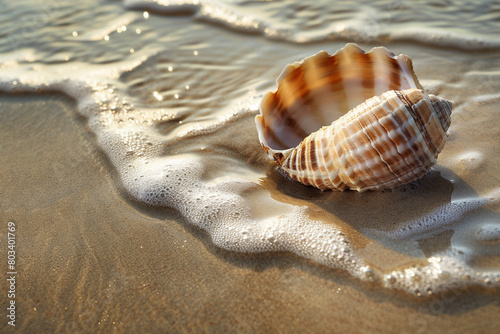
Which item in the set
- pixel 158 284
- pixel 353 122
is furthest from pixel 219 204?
pixel 353 122

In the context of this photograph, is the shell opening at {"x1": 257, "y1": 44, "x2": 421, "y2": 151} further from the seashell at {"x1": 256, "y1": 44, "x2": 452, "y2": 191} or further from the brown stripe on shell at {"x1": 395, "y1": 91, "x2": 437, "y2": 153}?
the brown stripe on shell at {"x1": 395, "y1": 91, "x2": 437, "y2": 153}

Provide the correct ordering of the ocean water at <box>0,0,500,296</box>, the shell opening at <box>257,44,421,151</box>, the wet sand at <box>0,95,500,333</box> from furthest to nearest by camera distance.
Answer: the shell opening at <box>257,44,421,151</box>, the ocean water at <box>0,0,500,296</box>, the wet sand at <box>0,95,500,333</box>

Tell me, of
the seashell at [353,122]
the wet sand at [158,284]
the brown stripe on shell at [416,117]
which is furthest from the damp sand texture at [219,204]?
the brown stripe on shell at [416,117]

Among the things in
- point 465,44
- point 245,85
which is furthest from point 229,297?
point 465,44

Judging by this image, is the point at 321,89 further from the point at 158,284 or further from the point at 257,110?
the point at 158,284

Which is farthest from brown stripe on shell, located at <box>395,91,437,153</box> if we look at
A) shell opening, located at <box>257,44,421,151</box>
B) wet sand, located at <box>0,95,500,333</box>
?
wet sand, located at <box>0,95,500,333</box>

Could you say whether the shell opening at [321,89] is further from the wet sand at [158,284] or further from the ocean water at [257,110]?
the wet sand at [158,284]

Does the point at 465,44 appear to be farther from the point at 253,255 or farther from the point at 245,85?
the point at 253,255
